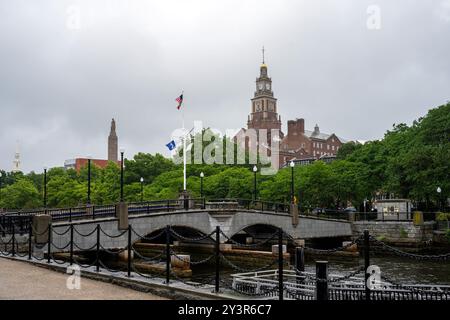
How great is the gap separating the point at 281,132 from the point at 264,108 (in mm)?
9398

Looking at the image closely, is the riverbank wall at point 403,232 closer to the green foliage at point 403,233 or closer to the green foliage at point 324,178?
the green foliage at point 403,233

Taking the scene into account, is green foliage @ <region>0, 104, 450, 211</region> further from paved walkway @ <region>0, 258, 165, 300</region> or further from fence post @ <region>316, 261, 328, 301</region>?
paved walkway @ <region>0, 258, 165, 300</region>

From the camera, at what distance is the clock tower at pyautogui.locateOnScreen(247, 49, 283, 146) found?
140m

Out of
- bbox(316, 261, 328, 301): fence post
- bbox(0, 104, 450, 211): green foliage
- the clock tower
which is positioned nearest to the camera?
bbox(316, 261, 328, 301): fence post

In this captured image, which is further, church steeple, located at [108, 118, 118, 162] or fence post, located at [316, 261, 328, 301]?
church steeple, located at [108, 118, 118, 162]

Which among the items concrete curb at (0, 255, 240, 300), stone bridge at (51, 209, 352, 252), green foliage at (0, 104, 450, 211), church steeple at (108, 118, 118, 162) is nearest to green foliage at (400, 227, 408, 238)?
green foliage at (0, 104, 450, 211)

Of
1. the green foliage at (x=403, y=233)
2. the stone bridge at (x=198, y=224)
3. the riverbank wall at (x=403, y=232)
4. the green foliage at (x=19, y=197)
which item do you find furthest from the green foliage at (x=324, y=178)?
the stone bridge at (x=198, y=224)

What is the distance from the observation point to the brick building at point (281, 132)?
13500 cm

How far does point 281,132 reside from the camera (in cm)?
14475

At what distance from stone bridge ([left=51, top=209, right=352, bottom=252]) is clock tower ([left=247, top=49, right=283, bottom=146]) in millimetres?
90225

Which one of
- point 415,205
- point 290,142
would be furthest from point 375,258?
point 290,142

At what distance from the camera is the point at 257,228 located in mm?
48281
